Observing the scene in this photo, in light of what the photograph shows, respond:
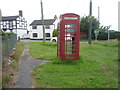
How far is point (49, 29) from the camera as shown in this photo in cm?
4978

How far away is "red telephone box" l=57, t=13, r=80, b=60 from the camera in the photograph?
10219 millimetres

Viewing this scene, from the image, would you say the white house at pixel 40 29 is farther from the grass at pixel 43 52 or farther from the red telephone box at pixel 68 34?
the red telephone box at pixel 68 34

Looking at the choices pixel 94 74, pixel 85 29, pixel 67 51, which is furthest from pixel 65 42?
pixel 85 29

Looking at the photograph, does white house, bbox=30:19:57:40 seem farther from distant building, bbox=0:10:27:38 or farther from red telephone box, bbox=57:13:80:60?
red telephone box, bbox=57:13:80:60

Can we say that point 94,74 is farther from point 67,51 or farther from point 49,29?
point 49,29

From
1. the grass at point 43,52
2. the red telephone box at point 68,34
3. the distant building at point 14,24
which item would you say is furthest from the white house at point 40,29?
the red telephone box at point 68,34

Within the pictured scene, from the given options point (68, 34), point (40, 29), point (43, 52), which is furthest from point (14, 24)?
point (68, 34)

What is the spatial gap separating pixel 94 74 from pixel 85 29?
127 ft

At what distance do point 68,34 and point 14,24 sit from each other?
44535 millimetres

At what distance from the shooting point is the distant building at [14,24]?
2068 inches

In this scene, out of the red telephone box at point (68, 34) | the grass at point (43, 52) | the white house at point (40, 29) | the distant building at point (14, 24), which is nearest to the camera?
the red telephone box at point (68, 34)

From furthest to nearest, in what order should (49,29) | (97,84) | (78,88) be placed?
1. (49,29)
2. (97,84)
3. (78,88)

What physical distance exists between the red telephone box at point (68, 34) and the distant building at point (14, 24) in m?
43.0

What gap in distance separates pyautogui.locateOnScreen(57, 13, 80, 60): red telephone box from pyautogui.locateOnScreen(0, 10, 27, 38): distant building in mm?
43013
